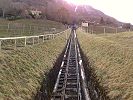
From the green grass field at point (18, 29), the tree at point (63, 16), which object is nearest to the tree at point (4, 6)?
the green grass field at point (18, 29)

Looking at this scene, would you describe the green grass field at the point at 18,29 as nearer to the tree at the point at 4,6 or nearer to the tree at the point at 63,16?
the tree at the point at 4,6

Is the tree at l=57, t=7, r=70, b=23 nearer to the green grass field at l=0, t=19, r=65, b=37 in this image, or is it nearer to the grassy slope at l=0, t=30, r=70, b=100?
the green grass field at l=0, t=19, r=65, b=37

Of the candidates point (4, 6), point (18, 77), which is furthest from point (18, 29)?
point (4, 6)

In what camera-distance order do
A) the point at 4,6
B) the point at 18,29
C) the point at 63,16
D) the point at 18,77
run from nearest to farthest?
the point at 18,77 → the point at 18,29 → the point at 4,6 → the point at 63,16

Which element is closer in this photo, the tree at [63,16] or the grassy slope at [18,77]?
the grassy slope at [18,77]

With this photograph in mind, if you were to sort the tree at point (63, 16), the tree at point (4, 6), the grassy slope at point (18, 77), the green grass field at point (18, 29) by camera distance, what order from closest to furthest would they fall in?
the grassy slope at point (18, 77), the green grass field at point (18, 29), the tree at point (4, 6), the tree at point (63, 16)

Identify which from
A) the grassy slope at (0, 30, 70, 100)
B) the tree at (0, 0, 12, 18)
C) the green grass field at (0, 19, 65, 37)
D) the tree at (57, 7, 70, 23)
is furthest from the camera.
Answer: the tree at (57, 7, 70, 23)

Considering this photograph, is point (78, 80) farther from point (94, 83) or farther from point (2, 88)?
point (2, 88)

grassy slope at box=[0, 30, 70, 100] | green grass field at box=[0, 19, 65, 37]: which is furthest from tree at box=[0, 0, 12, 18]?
grassy slope at box=[0, 30, 70, 100]

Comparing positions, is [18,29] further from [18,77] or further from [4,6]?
[4,6]

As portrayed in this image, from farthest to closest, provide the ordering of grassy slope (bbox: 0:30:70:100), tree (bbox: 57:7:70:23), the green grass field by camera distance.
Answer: tree (bbox: 57:7:70:23) < the green grass field < grassy slope (bbox: 0:30:70:100)

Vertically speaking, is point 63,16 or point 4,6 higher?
point 4,6

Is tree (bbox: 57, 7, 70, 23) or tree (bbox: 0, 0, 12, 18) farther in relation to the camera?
tree (bbox: 57, 7, 70, 23)

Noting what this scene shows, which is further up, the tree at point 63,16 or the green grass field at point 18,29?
the tree at point 63,16
